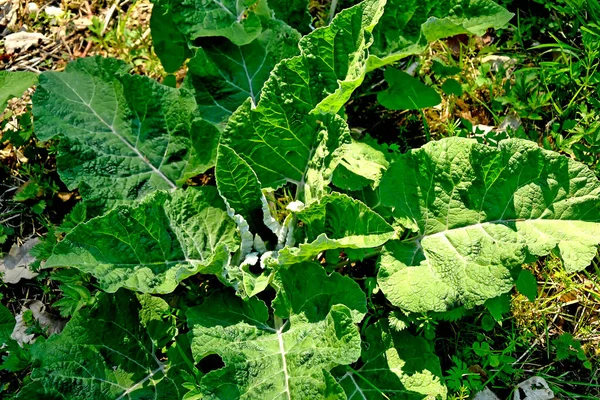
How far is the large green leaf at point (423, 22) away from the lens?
2.79 metres

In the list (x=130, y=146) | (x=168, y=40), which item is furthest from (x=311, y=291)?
(x=168, y=40)

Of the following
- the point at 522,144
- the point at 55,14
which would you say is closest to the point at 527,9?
the point at 522,144

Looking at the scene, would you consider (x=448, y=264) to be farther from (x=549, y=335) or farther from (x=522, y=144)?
(x=549, y=335)

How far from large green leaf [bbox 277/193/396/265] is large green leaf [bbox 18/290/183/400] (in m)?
0.70

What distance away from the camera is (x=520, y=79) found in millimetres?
3502

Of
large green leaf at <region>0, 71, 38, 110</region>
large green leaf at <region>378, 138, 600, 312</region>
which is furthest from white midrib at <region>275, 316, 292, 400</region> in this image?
large green leaf at <region>0, 71, 38, 110</region>

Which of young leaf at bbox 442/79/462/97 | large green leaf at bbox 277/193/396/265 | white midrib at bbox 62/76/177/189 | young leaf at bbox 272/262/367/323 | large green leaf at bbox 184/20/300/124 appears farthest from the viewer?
young leaf at bbox 442/79/462/97

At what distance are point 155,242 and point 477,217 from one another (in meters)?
1.37

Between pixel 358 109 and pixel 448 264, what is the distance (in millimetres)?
1245

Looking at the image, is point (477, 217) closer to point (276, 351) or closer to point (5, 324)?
point (276, 351)

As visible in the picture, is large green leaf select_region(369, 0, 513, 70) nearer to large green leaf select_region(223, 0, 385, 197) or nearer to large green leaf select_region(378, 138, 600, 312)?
large green leaf select_region(223, 0, 385, 197)

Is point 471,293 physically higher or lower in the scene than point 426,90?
lower

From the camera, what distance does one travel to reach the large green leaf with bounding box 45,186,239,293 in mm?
2439

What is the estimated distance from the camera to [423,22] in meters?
2.91
